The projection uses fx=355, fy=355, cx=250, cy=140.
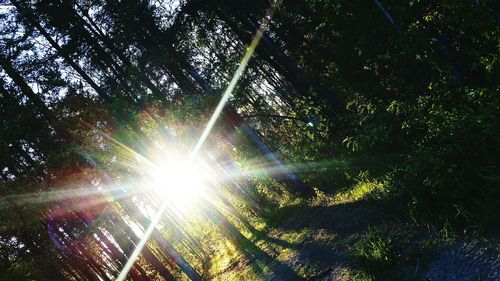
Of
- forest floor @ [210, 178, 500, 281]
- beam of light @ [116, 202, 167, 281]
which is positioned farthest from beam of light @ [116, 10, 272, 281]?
forest floor @ [210, 178, 500, 281]

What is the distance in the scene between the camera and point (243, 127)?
12711 mm

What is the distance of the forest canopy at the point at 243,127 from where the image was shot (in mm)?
5949

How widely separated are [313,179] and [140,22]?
344 inches

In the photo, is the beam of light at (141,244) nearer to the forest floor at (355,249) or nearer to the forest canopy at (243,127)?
the forest canopy at (243,127)

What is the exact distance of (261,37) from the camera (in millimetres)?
13352

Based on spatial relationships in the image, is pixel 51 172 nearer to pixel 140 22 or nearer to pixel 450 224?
pixel 140 22

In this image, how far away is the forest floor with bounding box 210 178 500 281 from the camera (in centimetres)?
503

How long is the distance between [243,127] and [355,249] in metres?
6.74

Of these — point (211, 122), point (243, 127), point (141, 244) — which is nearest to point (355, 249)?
point (211, 122)

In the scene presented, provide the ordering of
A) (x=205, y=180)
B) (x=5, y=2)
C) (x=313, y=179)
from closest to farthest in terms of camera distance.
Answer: (x=5, y=2)
(x=313, y=179)
(x=205, y=180)

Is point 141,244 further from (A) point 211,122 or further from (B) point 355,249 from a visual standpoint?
(B) point 355,249

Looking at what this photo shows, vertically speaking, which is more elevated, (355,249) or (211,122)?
(211,122)

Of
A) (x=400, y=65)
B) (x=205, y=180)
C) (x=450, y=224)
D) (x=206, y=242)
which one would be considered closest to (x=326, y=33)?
(x=400, y=65)

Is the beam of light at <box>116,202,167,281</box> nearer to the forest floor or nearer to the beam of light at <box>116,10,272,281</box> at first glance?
the beam of light at <box>116,10,272,281</box>
